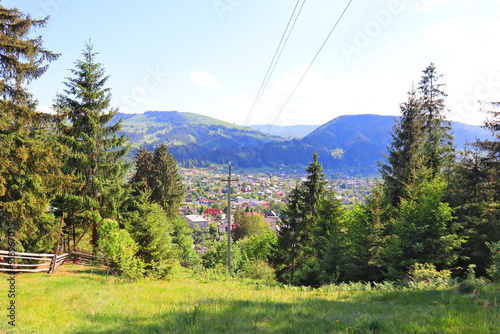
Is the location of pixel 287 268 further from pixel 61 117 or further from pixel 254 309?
pixel 61 117

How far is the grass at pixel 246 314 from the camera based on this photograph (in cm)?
479

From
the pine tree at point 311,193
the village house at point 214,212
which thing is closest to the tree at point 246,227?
the pine tree at point 311,193

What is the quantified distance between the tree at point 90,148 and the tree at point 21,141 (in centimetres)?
319

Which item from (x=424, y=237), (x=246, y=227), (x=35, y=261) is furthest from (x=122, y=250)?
(x=246, y=227)

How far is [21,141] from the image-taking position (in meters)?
11.7

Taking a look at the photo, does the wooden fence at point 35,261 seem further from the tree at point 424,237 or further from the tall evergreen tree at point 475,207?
the tall evergreen tree at point 475,207

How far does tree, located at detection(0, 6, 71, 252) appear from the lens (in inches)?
437

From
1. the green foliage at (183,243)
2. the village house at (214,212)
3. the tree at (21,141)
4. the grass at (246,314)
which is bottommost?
the village house at (214,212)

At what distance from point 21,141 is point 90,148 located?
5173 millimetres

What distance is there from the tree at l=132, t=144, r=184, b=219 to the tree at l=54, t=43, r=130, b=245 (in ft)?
43.2

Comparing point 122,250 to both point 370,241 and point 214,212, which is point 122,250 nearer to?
point 370,241

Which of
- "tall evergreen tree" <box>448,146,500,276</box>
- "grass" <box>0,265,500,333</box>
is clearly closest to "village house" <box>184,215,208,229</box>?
"tall evergreen tree" <box>448,146,500,276</box>

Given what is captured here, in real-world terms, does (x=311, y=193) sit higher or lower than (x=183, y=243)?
higher

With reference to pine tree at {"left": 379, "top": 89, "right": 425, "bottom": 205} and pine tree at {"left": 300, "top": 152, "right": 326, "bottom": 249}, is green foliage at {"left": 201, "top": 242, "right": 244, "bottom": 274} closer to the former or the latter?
pine tree at {"left": 300, "top": 152, "right": 326, "bottom": 249}
